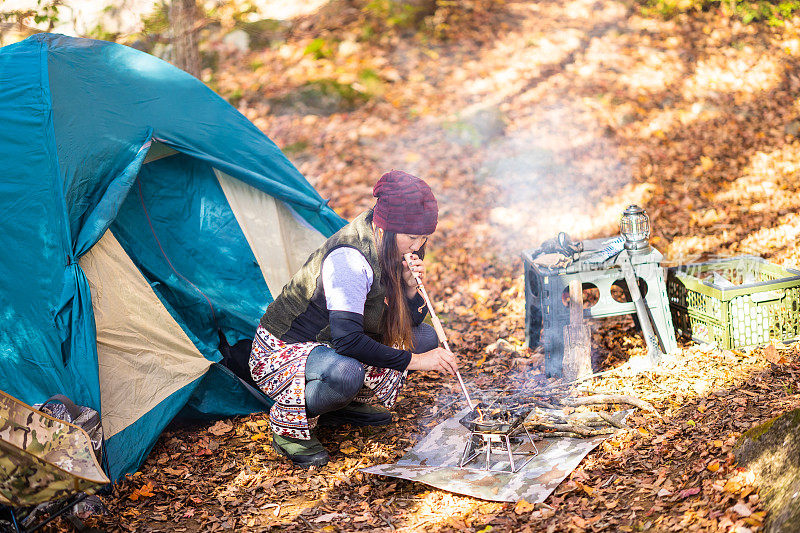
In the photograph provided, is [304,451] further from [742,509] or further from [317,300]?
[742,509]

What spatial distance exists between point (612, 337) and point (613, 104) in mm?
3746

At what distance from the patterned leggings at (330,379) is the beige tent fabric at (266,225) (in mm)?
1043

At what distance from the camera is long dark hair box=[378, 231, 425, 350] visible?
10.4 ft

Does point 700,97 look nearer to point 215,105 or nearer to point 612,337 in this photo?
point 612,337

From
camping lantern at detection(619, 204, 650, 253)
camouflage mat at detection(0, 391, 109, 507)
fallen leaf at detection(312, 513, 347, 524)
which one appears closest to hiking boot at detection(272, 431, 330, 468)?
fallen leaf at detection(312, 513, 347, 524)

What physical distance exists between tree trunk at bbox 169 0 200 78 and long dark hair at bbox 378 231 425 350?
12.5ft

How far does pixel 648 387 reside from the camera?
3662mm

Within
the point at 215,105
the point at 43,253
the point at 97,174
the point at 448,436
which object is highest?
the point at 215,105

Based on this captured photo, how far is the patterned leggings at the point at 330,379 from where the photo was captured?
3.23 meters

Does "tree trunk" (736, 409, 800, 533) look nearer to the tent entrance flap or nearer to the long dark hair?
the long dark hair

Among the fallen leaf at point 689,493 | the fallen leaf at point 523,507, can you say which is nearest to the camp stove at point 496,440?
the fallen leaf at point 523,507

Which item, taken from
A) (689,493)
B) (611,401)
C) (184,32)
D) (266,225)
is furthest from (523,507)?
(184,32)

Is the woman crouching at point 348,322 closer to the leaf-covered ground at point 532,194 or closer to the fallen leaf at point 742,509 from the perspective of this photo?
the leaf-covered ground at point 532,194

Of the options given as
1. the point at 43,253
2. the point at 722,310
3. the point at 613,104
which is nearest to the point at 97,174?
the point at 43,253
